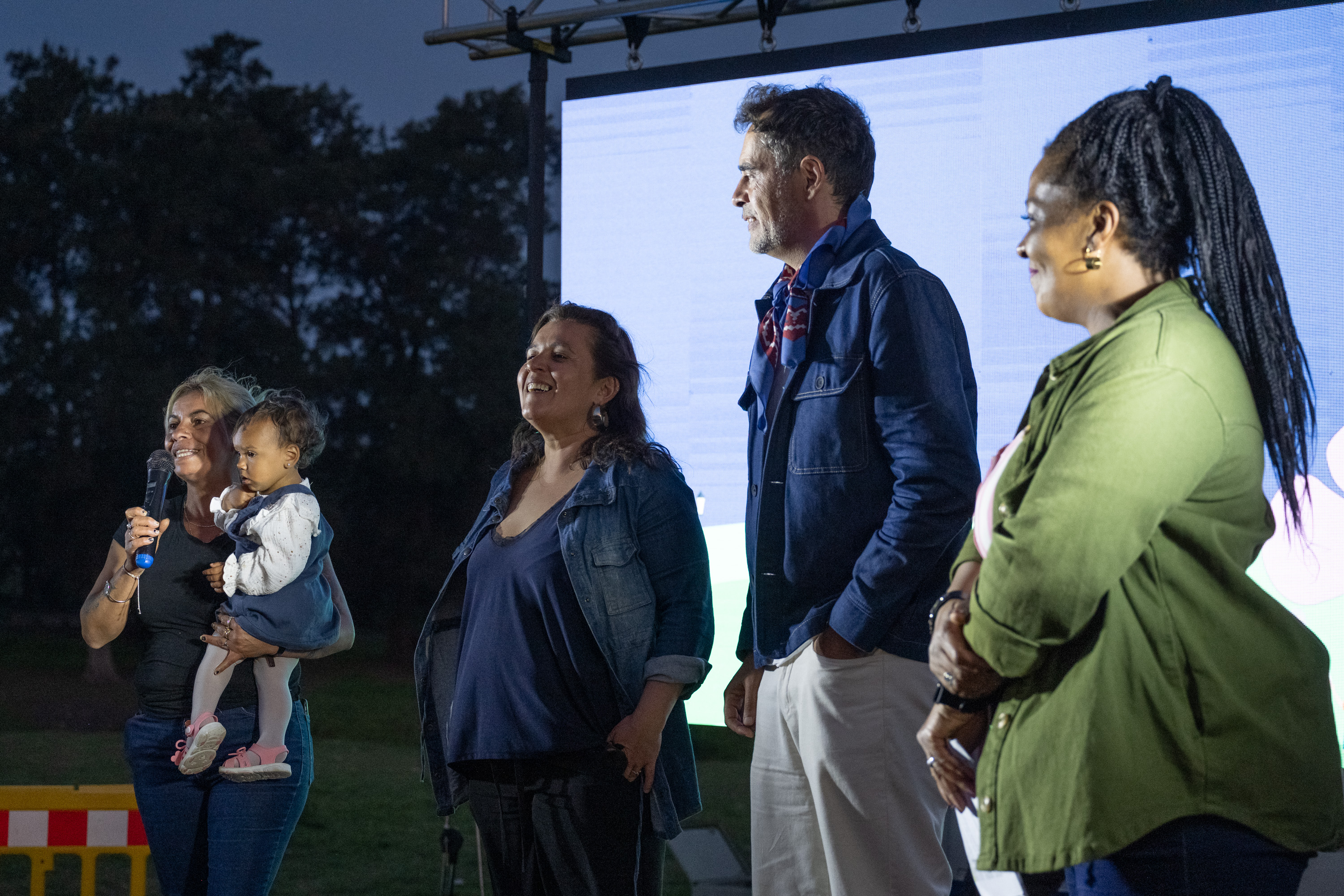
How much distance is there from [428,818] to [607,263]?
4.38m

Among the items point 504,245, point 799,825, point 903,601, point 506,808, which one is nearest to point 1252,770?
point 903,601

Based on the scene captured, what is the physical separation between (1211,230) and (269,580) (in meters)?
1.90

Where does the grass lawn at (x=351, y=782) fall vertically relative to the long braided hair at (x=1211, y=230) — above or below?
below

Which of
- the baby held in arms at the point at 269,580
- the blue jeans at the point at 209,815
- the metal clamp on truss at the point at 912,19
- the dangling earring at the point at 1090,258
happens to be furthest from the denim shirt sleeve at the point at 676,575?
the metal clamp on truss at the point at 912,19

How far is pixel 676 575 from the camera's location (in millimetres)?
2152

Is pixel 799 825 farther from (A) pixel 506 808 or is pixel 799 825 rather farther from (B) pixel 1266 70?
(B) pixel 1266 70

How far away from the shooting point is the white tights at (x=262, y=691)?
2.39m

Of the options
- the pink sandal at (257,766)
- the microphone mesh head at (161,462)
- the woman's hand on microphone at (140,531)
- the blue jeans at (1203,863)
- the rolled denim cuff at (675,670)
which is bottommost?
the pink sandal at (257,766)

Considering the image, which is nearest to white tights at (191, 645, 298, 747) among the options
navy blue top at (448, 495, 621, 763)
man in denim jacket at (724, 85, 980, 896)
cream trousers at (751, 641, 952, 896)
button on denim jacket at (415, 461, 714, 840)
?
button on denim jacket at (415, 461, 714, 840)

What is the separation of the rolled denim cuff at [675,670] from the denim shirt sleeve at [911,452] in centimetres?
34

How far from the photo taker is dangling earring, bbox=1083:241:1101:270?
1239 millimetres

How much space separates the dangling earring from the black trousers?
3.93 ft

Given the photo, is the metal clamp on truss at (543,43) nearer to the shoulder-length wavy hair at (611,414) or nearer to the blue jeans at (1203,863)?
the shoulder-length wavy hair at (611,414)

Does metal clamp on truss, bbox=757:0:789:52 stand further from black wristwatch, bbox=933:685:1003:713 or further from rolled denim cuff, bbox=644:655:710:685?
black wristwatch, bbox=933:685:1003:713
